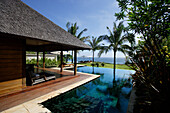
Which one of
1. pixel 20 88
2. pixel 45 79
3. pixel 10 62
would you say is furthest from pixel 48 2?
pixel 20 88

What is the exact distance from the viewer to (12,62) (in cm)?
473

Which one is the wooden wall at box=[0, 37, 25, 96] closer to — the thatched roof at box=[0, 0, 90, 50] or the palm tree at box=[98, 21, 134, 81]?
the thatched roof at box=[0, 0, 90, 50]

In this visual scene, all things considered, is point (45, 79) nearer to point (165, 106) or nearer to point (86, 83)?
point (86, 83)

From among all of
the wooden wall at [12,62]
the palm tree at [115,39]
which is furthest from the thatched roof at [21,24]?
the palm tree at [115,39]

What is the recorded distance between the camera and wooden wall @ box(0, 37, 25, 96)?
4398 mm

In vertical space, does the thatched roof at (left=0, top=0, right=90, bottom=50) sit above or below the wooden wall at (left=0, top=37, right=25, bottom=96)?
above

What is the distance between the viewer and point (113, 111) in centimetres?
396

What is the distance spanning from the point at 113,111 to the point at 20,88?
5.71m

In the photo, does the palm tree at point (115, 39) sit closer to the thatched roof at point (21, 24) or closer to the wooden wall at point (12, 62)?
the thatched roof at point (21, 24)

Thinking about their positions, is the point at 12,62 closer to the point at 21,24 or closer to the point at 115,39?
the point at 21,24

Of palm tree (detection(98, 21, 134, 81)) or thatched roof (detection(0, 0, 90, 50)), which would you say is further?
palm tree (detection(98, 21, 134, 81))

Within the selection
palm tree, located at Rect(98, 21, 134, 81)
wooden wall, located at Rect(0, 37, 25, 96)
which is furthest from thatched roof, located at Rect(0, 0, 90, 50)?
palm tree, located at Rect(98, 21, 134, 81)

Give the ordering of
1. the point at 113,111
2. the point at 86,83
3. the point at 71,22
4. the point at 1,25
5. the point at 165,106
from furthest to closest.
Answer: the point at 71,22 → the point at 86,83 → the point at 113,111 → the point at 1,25 → the point at 165,106

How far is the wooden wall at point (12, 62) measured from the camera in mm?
4398
